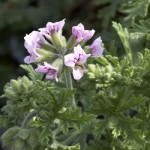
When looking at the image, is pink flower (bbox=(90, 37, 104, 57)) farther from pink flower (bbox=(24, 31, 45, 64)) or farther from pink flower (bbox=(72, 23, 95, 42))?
pink flower (bbox=(24, 31, 45, 64))

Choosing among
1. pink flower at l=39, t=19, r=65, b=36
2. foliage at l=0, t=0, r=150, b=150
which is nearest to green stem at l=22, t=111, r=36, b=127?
foliage at l=0, t=0, r=150, b=150

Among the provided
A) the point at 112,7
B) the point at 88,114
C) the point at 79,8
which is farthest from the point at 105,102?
the point at 79,8

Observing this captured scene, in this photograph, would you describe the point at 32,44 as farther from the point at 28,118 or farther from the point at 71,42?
the point at 28,118

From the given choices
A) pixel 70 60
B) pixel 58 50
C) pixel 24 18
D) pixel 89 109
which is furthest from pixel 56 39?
pixel 24 18

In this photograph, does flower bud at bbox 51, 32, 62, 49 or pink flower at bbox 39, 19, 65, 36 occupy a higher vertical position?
pink flower at bbox 39, 19, 65, 36

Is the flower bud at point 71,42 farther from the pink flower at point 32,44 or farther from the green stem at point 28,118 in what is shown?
the green stem at point 28,118

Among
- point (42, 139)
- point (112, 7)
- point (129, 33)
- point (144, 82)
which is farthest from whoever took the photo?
point (112, 7)

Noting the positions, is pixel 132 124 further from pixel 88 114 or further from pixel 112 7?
pixel 112 7

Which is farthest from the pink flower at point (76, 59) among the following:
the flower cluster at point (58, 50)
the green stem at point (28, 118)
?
the green stem at point (28, 118)
